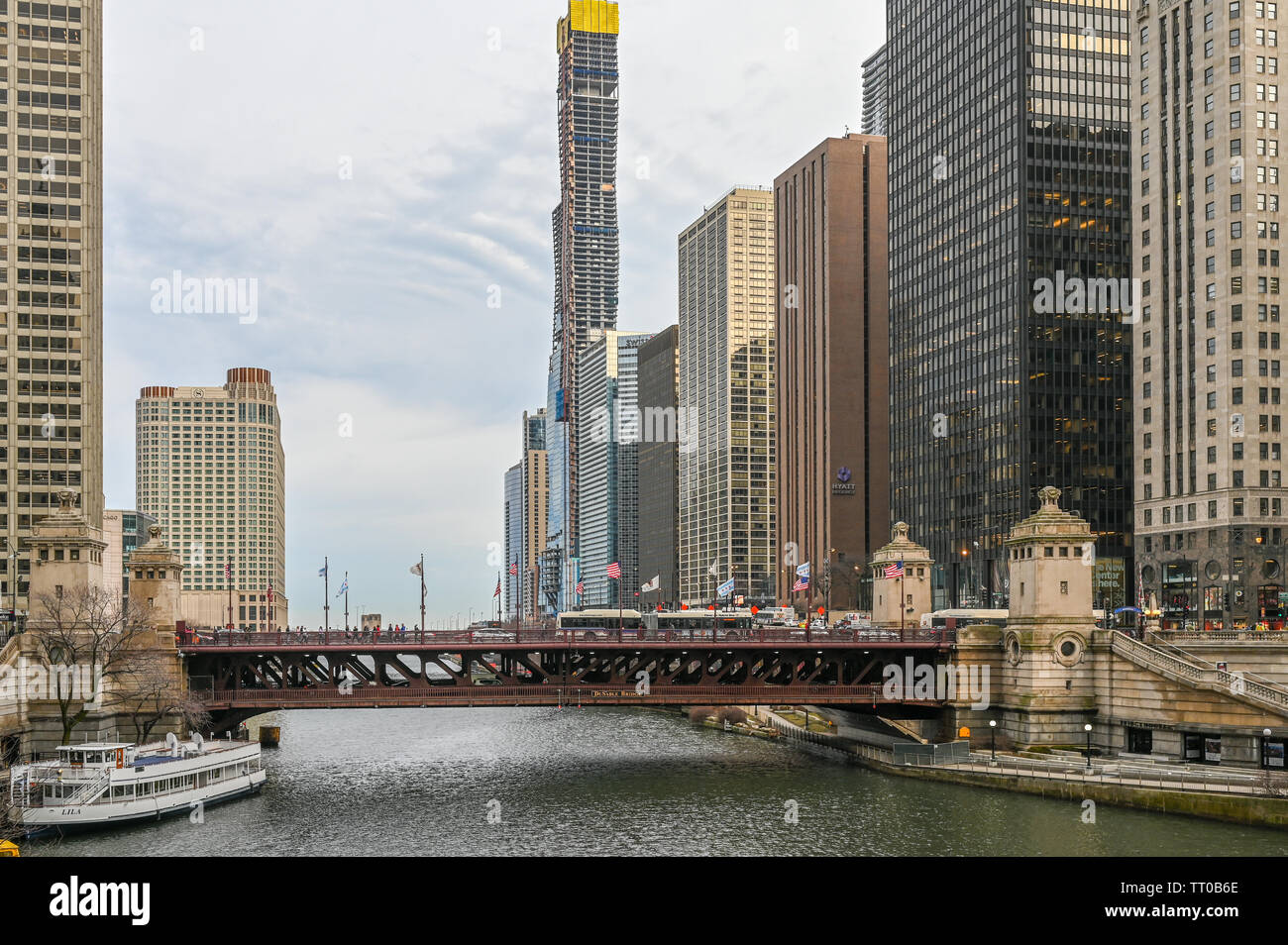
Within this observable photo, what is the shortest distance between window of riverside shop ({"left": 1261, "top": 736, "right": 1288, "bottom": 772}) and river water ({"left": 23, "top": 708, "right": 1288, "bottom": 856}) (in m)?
12.4

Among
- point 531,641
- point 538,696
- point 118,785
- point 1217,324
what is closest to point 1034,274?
point 1217,324

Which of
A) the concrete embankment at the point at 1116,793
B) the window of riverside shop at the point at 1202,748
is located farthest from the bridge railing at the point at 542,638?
the window of riverside shop at the point at 1202,748

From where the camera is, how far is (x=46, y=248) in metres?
122

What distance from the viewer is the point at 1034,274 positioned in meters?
171

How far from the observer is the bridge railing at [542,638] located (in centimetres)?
7825

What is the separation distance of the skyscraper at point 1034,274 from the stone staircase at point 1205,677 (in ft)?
279

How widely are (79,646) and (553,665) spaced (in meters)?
30.9

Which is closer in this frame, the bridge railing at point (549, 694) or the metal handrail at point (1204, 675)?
the metal handrail at point (1204, 675)

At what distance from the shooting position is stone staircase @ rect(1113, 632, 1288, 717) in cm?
6669

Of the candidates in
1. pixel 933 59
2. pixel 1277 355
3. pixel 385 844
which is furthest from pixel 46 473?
pixel 933 59

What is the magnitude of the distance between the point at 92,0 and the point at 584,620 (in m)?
84.6

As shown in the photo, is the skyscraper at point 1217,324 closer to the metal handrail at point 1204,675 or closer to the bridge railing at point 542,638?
the metal handrail at point 1204,675
